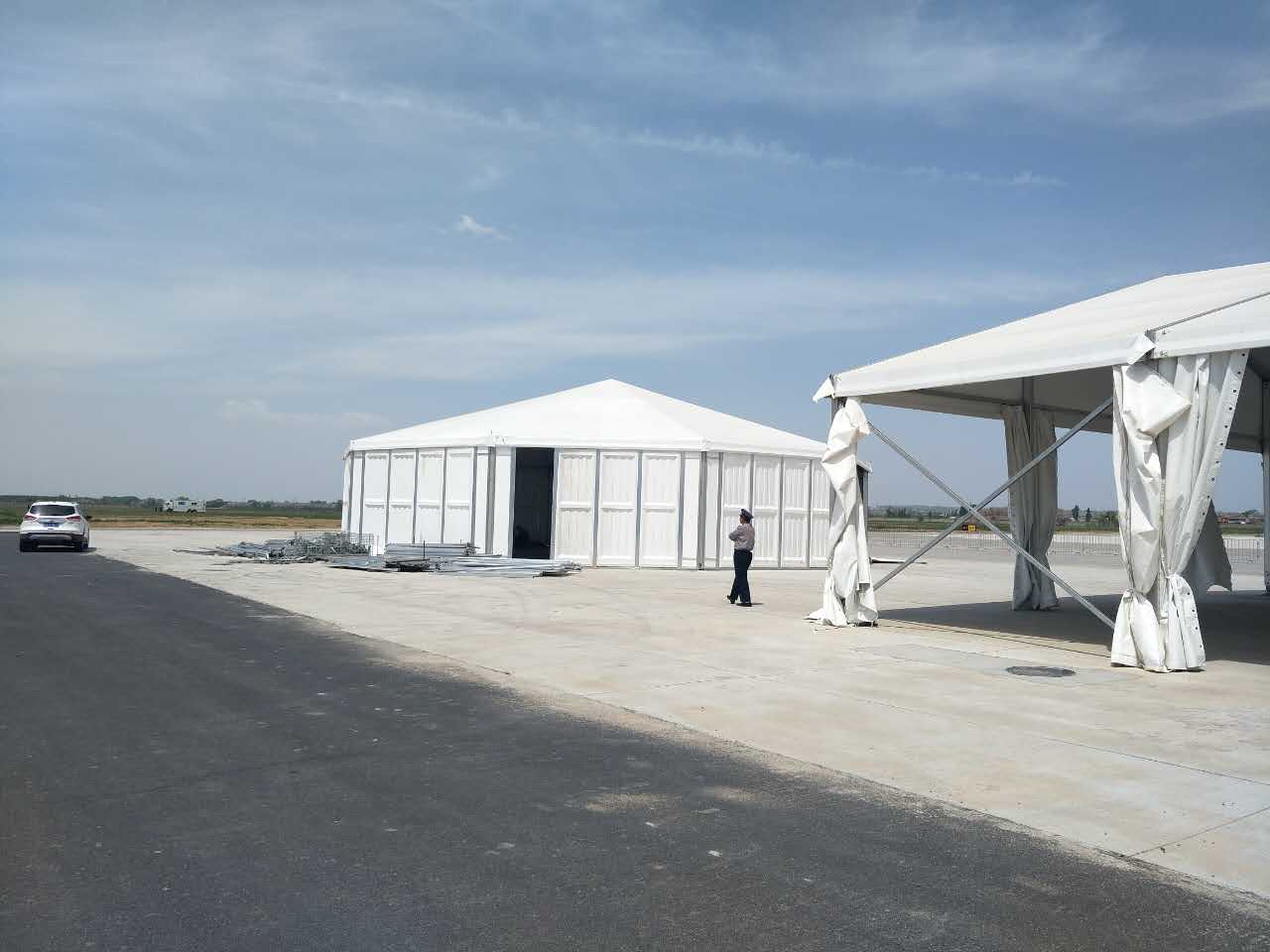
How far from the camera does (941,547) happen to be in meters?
43.8

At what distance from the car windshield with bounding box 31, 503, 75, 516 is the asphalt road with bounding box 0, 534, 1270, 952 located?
80.0 feet

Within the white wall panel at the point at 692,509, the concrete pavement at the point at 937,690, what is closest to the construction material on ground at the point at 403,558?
the white wall panel at the point at 692,509

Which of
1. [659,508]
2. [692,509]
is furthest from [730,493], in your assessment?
[659,508]

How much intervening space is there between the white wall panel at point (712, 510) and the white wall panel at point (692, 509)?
0.31 metres

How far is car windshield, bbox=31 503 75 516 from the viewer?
1144 inches

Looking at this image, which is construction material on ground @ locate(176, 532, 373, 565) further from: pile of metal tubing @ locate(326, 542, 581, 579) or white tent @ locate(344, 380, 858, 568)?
white tent @ locate(344, 380, 858, 568)

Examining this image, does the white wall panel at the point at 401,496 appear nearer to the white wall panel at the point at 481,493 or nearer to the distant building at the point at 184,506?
the white wall panel at the point at 481,493

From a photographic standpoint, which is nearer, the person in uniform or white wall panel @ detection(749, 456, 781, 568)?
the person in uniform

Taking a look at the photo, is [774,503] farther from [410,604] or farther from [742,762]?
[742,762]

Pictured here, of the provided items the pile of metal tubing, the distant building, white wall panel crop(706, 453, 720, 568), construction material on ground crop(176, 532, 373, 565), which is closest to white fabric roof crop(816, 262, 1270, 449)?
white wall panel crop(706, 453, 720, 568)

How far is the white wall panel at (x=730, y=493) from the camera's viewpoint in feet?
82.6

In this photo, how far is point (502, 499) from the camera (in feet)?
81.4

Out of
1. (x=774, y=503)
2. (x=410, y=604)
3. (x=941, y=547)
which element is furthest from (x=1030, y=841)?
(x=941, y=547)

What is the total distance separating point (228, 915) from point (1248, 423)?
65.2ft
